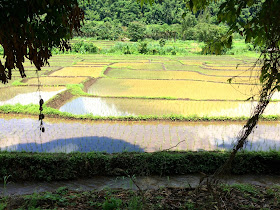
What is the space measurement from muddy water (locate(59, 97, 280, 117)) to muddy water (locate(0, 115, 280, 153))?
46.3 inches

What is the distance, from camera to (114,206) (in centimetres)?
317

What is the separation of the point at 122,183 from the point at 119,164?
49 cm

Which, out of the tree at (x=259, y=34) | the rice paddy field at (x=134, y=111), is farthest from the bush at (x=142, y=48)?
the tree at (x=259, y=34)

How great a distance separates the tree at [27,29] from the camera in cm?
196

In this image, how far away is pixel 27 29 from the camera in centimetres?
207

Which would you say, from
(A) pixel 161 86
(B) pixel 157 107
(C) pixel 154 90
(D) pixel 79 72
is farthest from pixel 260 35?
(D) pixel 79 72

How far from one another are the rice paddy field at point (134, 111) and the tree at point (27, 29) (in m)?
2.01

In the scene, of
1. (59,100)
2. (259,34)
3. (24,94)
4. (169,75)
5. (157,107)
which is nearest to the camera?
(259,34)

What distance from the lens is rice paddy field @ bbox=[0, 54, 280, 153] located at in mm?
7777

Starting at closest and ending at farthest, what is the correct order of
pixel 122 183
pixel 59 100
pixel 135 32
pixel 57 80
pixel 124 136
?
1. pixel 122 183
2. pixel 124 136
3. pixel 59 100
4. pixel 57 80
5. pixel 135 32

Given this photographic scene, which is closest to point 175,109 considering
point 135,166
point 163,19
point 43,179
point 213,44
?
point 135,166

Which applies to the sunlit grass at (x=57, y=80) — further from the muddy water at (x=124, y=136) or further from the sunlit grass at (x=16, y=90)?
the muddy water at (x=124, y=136)

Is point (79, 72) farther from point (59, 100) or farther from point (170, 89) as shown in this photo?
point (170, 89)

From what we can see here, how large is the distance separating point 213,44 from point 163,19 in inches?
2889
